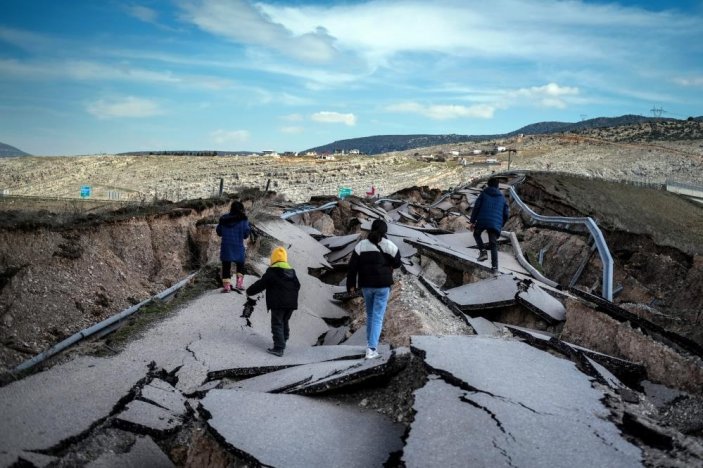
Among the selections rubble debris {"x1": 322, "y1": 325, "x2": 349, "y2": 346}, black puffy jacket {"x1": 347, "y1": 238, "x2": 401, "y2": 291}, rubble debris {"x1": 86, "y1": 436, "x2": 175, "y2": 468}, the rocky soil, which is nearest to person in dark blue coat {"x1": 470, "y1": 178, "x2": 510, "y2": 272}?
the rocky soil

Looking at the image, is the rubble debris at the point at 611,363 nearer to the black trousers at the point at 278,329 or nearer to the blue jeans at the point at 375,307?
the blue jeans at the point at 375,307

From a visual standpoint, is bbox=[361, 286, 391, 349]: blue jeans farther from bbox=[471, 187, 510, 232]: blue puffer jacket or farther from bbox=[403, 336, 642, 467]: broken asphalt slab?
bbox=[471, 187, 510, 232]: blue puffer jacket

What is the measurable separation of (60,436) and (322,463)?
1934 millimetres

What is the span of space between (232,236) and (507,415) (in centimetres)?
557

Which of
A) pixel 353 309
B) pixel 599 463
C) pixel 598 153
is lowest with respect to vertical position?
pixel 353 309

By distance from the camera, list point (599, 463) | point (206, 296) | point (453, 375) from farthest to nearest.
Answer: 1. point (206, 296)
2. point (453, 375)
3. point (599, 463)

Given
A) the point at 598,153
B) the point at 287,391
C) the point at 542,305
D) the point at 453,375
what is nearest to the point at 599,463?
the point at 453,375

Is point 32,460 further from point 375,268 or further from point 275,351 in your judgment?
point 375,268

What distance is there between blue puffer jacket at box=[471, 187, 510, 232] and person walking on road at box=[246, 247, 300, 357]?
15.6 feet

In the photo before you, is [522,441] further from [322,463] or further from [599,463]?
[322,463]

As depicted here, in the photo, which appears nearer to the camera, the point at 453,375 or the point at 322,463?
the point at 322,463

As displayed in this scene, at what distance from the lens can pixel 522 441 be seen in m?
3.62

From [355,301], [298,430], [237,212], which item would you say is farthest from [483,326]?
[298,430]

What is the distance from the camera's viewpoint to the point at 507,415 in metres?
3.96
